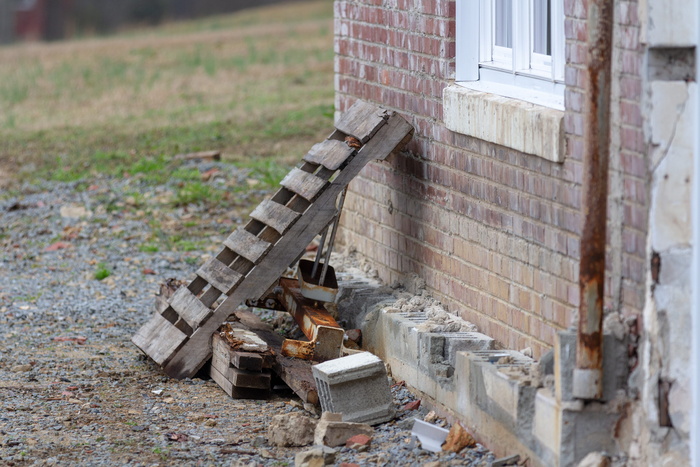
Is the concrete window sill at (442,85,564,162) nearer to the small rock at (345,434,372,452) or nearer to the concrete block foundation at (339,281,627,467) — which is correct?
the concrete block foundation at (339,281,627,467)

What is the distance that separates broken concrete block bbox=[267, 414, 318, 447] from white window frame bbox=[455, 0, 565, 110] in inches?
81.2

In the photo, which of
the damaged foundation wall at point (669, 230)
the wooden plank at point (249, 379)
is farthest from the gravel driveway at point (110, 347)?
the damaged foundation wall at point (669, 230)

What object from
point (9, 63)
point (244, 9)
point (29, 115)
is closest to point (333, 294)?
point (29, 115)

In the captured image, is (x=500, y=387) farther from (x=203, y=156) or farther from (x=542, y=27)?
(x=203, y=156)

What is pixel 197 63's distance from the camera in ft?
71.4

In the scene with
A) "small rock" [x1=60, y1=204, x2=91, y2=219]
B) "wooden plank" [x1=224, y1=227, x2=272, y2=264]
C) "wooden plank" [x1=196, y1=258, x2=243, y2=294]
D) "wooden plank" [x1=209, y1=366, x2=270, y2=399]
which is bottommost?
"small rock" [x1=60, y1=204, x2=91, y2=219]

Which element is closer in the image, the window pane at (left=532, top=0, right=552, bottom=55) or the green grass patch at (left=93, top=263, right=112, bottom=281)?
the window pane at (left=532, top=0, right=552, bottom=55)

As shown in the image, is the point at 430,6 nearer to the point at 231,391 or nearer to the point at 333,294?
the point at 333,294

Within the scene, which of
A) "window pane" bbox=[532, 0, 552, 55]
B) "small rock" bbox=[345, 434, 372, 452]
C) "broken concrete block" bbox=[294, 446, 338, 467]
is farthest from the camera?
"small rock" bbox=[345, 434, 372, 452]

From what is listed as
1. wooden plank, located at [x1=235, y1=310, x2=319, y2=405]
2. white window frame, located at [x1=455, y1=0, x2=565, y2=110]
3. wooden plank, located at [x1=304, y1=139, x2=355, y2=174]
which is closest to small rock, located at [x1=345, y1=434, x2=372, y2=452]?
wooden plank, located at [x1=235, y1=310, x2=319, y2=405]

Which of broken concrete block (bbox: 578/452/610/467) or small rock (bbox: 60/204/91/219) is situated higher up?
broken concrete block (bbox: 578/452/610/467)

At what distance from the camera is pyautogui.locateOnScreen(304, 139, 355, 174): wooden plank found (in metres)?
6.12

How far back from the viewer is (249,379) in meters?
6.00

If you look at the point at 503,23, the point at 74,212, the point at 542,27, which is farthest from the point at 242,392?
the point at 74,212
